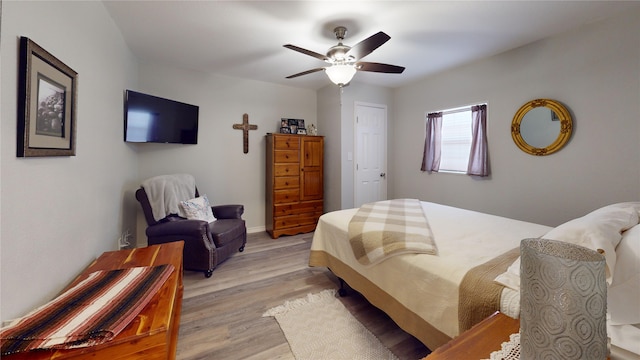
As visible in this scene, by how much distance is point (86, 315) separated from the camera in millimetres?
979

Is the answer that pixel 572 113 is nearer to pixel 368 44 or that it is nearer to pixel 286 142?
pixel 368 44

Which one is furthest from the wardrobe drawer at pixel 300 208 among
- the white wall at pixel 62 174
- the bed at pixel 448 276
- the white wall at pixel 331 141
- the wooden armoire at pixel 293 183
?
the white wall at pixel 62 174

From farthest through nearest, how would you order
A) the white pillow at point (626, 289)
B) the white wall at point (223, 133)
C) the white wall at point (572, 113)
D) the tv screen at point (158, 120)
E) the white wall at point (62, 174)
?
the white wall at point (223, 133)
the tv screen at point (158, 120)
the white wall at point (572, 113)
the white wall at point (62, 174)
the white pillow at point (626, 289)

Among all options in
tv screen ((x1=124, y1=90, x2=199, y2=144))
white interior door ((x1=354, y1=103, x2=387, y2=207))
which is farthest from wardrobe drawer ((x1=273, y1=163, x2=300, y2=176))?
tv screen ((x1=124, y1=90, x2=199, y2=144))

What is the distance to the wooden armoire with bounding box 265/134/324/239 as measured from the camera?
381 cm

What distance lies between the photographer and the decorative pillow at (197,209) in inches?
111

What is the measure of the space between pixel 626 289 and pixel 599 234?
14.2 inches

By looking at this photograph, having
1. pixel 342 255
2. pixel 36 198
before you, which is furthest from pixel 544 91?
pixel 36 198

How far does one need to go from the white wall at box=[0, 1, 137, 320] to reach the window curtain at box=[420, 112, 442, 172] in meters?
4.08

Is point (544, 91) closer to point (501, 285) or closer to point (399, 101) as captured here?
point (399, 101)

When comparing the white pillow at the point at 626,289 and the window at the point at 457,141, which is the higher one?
the window at the point at 457,141

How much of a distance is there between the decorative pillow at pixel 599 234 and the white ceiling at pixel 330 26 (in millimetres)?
1862

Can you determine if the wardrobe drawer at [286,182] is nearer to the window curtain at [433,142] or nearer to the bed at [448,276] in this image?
the bed at [448,276]

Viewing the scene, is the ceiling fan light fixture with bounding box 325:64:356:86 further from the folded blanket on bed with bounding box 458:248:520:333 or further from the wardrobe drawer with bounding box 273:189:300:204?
the wardrobe drawer with bounding box 273:189:300:204
